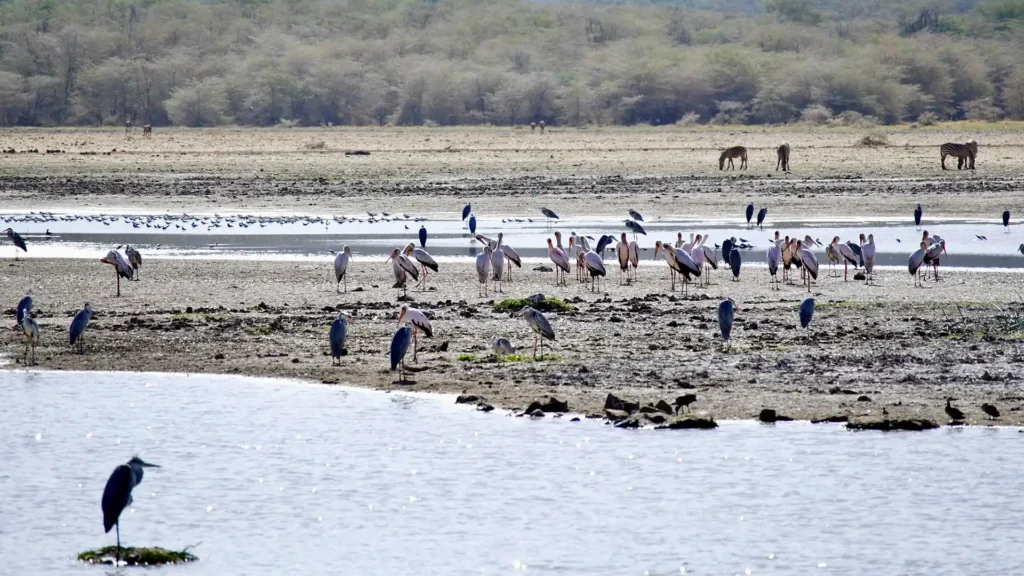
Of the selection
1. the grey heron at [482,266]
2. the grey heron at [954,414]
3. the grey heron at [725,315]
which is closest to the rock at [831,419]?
the grey heron at [954,414]

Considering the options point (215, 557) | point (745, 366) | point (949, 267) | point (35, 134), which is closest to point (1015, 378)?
point (745, 366)

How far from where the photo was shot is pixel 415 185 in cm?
3002

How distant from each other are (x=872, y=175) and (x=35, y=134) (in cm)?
3585

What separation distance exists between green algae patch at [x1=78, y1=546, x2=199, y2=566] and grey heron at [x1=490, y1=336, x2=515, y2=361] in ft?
14.0

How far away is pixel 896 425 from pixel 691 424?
1.19 meters

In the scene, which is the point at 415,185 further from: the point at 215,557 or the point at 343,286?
the point at 215,557

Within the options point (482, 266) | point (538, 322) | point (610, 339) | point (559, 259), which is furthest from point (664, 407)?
point (559, 259)

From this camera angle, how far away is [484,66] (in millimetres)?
76625

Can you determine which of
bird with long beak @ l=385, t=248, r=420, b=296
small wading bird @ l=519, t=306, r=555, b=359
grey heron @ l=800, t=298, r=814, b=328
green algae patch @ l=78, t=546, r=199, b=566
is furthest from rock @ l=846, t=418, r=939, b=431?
bird with long beak @ l=385, t=248, r=420, b=296

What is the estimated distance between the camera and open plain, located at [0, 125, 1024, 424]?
9984 millimetres

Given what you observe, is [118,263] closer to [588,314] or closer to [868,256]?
[588,314]

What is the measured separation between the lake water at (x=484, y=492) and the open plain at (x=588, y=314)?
64cm

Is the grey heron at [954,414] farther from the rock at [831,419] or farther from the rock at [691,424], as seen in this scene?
the rock at [691,424]

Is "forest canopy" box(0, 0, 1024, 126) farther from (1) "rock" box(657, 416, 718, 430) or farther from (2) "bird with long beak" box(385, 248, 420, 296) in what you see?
(1) "rock" box(657, 416, 718, 430)
